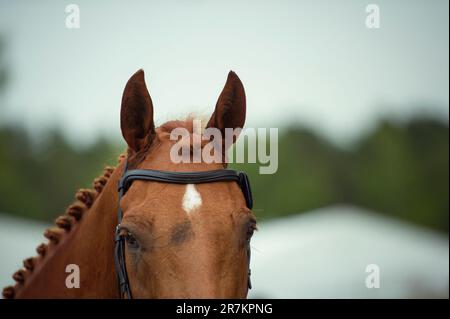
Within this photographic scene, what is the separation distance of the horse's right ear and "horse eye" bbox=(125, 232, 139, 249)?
0.66 metres

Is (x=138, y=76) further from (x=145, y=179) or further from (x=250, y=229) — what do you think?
(x=250, y=229)

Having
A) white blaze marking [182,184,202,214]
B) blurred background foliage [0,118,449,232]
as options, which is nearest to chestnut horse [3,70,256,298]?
white blaze marking [182,184,202,214]

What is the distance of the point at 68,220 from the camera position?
4117 mm

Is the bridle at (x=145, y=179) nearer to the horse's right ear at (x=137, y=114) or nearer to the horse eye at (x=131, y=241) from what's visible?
the horse eye at (x=131, y=241)

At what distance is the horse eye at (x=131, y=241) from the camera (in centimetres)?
310

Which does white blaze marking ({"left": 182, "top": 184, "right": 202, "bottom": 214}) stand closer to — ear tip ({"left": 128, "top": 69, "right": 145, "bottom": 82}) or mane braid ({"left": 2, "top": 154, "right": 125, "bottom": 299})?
ear tip ({"left": 128, "top": 69, "right": 145, "bottom": 82})

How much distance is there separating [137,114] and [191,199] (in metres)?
0.73

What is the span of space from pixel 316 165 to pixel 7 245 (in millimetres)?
24020

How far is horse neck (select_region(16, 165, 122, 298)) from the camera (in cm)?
360

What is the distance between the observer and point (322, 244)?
46.2 ft

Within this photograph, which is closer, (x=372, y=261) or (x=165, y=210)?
(x=165, y=210)

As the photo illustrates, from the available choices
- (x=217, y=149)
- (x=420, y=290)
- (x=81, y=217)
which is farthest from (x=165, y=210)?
(x=420, y=290)

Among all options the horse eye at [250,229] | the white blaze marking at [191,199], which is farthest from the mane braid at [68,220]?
the horse eye at [250,229]
